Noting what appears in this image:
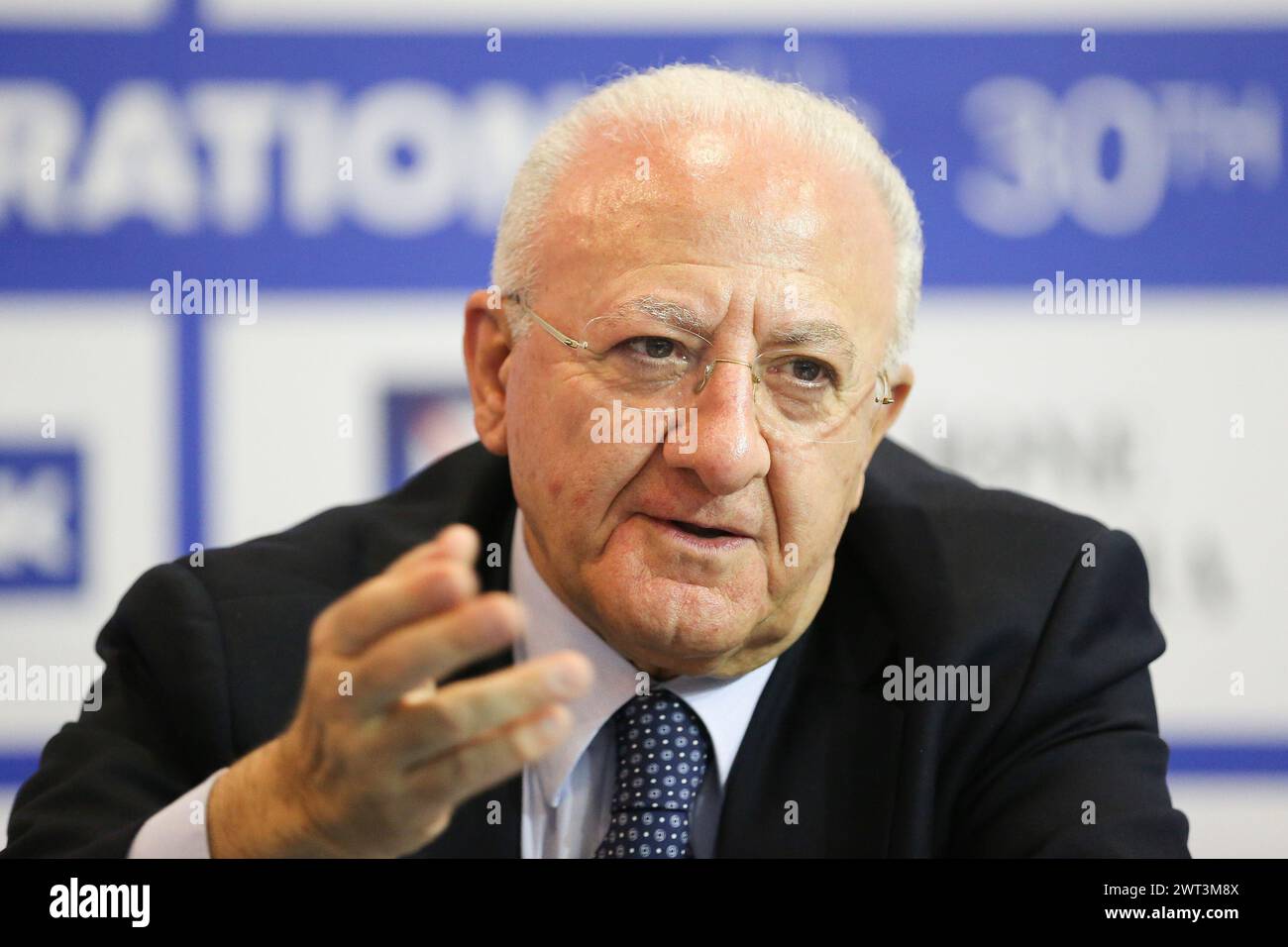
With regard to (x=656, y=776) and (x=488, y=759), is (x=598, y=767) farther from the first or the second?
(x=488, y=759)

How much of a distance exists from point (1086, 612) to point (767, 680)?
0.45m

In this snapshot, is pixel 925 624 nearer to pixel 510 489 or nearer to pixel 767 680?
pixel 767 680

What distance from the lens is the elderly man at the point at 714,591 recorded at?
5.27ft

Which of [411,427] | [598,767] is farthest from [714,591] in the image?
[411,427]

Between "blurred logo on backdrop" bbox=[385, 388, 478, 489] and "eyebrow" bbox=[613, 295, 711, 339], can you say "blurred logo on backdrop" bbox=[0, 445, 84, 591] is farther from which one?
"eyebrow" bbox=[613, 295, 711, 339]

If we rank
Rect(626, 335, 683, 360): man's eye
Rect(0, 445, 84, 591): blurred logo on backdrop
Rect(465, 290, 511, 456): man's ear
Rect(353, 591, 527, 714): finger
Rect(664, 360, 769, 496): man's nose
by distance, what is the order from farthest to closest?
Rect(0, 445, 84, 591): blurred logo on backdrop, Rect(465, 290, 511, 456): man's ear, Rect(626, 335, 683, 360): man's eye, Rect(664, 360, 769, 496): man's nose, Rect(353, 591, 527, 714): finger

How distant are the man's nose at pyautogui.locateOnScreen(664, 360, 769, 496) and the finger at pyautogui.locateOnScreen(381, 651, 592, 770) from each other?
1.72 feet

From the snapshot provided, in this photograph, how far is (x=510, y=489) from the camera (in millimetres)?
2020

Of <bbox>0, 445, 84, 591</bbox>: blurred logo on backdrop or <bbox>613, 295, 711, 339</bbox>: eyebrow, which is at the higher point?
<bbox>613, 295, 711, 339</bbox>: eyebrow

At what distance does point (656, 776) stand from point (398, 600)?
72cm

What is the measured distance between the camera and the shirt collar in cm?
169

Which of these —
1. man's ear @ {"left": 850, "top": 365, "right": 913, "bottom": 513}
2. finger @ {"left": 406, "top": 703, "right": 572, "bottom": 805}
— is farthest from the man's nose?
finger @ {"left": 406, "top": 703, "right": 572, "bottom": 805}
